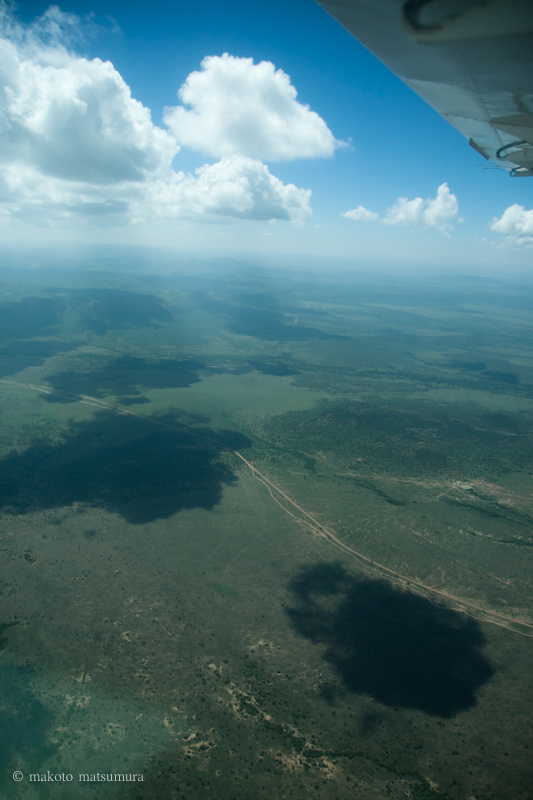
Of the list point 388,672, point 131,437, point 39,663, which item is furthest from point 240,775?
point 131,437

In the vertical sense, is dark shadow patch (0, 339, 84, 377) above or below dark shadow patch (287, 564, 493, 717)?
above

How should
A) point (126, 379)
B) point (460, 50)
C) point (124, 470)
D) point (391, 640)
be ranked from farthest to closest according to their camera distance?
point (126, 379), point (124, 470), point (391, 640), point (460, 50)

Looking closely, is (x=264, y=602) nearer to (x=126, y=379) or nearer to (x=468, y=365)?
(x=126, y=379)

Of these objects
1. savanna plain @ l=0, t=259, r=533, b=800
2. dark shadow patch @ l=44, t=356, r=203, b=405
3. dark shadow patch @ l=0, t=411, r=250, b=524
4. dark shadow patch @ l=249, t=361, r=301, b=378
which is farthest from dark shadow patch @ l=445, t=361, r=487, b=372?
dark shadow patch @ l=0, t=411, r=250, b=524

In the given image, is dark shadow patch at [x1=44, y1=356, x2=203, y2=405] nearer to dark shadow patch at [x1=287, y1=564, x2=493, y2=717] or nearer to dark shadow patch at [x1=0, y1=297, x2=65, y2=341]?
dark shadow patch at [x1=0, y1=297, x2=65, y2=341]

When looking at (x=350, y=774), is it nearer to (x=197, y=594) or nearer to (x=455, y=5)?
(x=197, y=594)

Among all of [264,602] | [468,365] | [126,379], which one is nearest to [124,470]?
[264,602]
